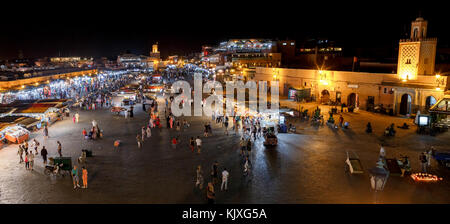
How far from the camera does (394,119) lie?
2352 cm

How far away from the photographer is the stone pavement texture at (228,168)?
34.8ft

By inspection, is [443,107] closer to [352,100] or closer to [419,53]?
[419,53]

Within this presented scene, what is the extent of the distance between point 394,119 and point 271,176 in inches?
598

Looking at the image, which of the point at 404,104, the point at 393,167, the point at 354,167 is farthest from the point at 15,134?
the point at 404,104

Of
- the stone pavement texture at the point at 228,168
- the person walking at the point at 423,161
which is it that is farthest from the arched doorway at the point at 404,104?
the person walking at the point at 423,161

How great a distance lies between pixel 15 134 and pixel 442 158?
808 inches

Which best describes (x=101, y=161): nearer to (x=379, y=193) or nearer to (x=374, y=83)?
(x=379, y=193)

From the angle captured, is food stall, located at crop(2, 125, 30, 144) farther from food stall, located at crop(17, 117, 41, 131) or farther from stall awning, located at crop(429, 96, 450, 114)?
stall awning, located at crop(429, 96, 450, 114)

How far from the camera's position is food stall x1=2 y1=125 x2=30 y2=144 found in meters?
17.8

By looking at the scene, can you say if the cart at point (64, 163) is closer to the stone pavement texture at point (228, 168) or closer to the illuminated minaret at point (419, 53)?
the stone pavement texture at point (228, 168)

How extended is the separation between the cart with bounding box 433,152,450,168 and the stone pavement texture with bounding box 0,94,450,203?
53 cm

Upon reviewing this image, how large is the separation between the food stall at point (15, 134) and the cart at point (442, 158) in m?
20.0

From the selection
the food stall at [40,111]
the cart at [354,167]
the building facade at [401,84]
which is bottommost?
the cart at [354,167]
